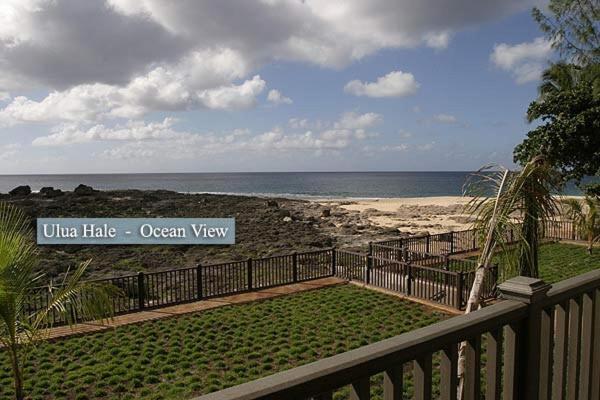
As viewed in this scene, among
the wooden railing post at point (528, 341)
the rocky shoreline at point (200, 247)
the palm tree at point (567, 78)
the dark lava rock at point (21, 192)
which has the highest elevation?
the palm tree at point (567, 78)

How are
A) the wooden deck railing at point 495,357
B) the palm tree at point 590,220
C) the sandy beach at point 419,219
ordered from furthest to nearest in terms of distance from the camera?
the sandy beach at point 419,219
the palm tree at point 590,220
the wooden deck railing at point 495,357

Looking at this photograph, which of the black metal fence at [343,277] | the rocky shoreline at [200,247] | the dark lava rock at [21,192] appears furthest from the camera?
the dark lava rock at [21,192]

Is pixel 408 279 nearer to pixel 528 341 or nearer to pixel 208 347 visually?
pixel 208 347

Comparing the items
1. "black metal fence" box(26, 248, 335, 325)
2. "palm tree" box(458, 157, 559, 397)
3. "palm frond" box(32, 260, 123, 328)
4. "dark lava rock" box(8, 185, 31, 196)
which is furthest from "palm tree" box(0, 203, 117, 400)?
"dark lava rock" box(8, 185, 31, 196)

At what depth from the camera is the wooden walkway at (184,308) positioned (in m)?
10.3

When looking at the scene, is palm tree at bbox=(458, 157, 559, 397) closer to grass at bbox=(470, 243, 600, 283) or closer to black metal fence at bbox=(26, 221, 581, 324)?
black metal fence at bbox=(26, 221, 581, 324)

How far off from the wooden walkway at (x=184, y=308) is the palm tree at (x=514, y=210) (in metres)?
7.67

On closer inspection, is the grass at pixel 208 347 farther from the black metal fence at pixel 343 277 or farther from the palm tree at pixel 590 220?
the palm tree at pixel 590 220

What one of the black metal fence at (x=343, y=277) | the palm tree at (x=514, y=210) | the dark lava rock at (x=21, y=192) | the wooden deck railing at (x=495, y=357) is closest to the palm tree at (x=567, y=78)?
the black metal fence at (x=343, y=277)

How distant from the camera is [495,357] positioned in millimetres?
2119

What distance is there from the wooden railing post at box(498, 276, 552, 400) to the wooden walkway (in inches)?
338

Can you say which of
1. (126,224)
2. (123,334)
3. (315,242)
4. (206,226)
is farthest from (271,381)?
(126,224)

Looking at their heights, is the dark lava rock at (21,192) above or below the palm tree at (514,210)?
below

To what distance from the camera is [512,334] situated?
2254 mm
